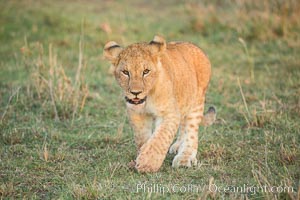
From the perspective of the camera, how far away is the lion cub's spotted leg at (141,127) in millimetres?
4664

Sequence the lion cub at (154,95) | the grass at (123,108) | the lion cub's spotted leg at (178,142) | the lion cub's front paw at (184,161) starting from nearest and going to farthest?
the grass at (123,108) < the lion cub at (154,95) < the lion cub's front paw at (184,161) < the lion cub's spotted leg at (178,142)

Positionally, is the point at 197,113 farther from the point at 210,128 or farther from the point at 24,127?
the point at 24,127

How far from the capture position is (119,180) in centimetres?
434

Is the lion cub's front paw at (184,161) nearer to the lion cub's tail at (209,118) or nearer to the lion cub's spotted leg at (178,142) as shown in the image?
the lion cub's spotted leg at (178,142)

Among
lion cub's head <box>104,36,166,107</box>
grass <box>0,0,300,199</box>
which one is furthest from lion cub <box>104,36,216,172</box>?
grass <box>0,0,300,199</box>

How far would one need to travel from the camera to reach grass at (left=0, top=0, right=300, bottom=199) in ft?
14.2

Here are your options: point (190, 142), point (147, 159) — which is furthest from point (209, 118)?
point (147, 159)

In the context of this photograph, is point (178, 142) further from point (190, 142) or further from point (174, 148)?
point (190, 142)

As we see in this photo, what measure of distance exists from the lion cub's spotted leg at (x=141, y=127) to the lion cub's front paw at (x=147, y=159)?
0.74ft

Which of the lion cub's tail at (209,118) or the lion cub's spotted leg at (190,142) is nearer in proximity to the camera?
the lion cub's spotted leg at (190,142)

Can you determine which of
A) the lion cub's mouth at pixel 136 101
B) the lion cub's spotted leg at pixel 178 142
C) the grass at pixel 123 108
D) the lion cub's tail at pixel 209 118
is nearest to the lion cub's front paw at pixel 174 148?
the lion cub's spotted leg at pixel 178 142

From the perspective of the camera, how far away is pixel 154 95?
15.0 feet

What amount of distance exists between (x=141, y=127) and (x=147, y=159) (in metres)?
0.33

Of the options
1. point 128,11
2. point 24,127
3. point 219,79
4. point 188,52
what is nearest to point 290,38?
point 219,79
